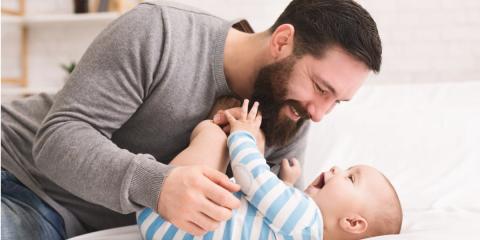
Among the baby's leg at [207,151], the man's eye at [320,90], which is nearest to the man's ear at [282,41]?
the man's eye at [320,90]

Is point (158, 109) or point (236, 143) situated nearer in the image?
point (236, 143)

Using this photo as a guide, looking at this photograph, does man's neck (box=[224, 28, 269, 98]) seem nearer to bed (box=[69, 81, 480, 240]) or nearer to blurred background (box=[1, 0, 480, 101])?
bed (box=[69, 81, 480, 240])

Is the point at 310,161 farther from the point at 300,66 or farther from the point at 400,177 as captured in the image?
the point at 300,66

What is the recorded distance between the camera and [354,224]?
1.10 metres

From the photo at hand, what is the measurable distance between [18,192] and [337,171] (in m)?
0.77

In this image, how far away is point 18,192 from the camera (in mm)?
1289

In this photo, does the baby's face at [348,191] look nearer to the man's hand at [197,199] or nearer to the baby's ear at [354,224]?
the baby's ear at [354,224]

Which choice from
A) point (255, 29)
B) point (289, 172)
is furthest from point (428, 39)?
point (289, 172)

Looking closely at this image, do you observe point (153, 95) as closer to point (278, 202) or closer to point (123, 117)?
point (123, 117)

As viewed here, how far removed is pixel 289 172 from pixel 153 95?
0.39m

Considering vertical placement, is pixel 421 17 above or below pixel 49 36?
above

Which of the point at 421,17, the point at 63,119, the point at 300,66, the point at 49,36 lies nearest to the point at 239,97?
the point at 300,66

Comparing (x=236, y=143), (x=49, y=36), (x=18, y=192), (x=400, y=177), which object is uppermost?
(x=236, y=143)

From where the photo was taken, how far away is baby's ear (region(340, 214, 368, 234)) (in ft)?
3.55
